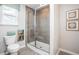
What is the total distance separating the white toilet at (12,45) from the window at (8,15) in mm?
169

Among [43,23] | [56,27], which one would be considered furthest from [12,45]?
[56,27]

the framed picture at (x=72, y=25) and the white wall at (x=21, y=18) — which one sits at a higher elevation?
the white wall at (x=21, y=18)

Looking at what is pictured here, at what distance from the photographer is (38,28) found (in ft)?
3.77

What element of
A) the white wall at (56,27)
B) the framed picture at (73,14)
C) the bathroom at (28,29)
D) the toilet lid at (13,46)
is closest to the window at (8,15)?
the bathroom at (28,29)

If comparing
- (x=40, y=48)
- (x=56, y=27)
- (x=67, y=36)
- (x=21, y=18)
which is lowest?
(x=40, y=48)

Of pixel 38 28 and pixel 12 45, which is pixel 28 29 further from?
pixel 12 45

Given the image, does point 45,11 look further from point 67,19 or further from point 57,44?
point 57,44

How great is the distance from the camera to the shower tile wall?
113 cm

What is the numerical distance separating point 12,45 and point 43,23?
434mm

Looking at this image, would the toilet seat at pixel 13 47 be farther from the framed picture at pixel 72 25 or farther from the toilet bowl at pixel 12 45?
the framed picture at pixel 72 25

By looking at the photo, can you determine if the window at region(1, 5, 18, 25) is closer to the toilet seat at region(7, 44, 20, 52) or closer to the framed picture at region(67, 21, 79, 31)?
the toilet seat at region(7, 44, 20, 52)

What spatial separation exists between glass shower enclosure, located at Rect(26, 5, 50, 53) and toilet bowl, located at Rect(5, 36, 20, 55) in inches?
6.1

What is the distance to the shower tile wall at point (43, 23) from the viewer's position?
113cm
